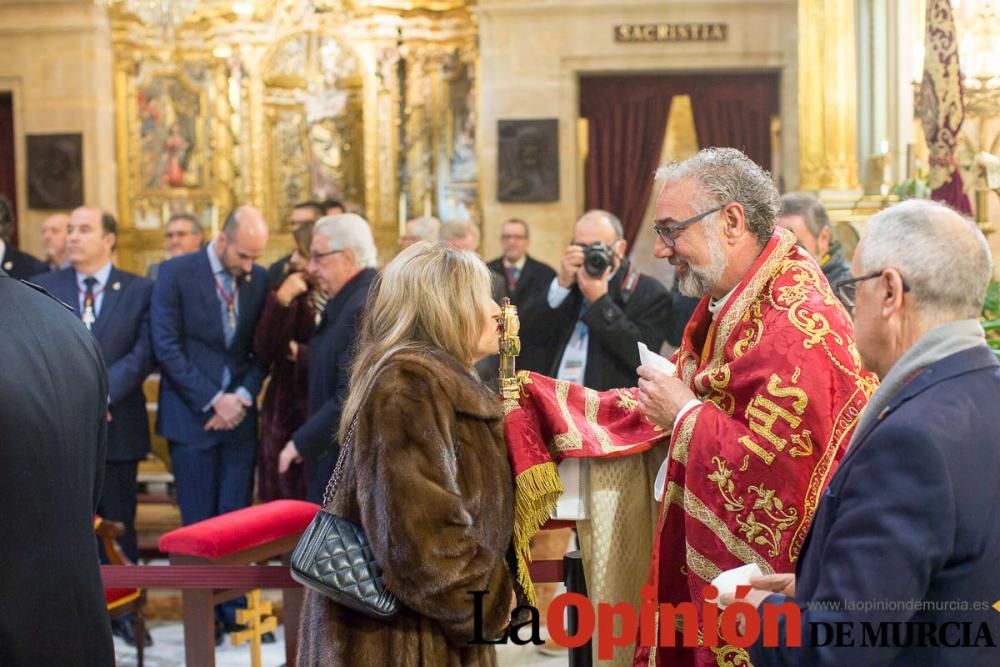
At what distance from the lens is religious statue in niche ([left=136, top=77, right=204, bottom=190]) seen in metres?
13.3

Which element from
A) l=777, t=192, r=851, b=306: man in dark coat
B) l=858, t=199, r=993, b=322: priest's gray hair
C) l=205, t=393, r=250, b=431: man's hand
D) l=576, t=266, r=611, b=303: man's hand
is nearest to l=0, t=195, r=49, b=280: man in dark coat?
l=205, t=393, r=250, b=431: man's hand

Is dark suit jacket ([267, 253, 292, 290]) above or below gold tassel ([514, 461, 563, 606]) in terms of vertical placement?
above

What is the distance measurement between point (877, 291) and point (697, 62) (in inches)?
398

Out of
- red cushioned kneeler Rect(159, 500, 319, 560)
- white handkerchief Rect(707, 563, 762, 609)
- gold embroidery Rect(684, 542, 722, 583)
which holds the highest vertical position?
white handkerchief Rect(707, 563, 762, 609)

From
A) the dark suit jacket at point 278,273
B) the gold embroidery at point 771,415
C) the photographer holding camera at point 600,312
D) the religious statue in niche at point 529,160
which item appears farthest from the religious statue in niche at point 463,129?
the gold embroidery at point 771,415

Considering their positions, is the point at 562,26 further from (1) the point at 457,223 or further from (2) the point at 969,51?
(2) the point at 969,51

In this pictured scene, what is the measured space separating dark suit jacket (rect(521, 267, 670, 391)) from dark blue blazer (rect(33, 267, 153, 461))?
1.74 metres

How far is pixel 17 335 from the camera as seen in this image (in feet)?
7.55

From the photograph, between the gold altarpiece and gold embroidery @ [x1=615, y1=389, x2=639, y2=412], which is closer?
gold embroidery @ [x1=615, y1=389, x2=639, y2=412]

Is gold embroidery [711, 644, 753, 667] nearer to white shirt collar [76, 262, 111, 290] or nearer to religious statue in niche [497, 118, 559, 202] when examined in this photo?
white shirt collar [76, 262, 111, 290]

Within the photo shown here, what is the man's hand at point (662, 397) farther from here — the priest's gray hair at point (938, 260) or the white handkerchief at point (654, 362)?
the priest's gray hair at point (938, 260)

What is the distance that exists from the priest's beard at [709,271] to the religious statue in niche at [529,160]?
8821mm

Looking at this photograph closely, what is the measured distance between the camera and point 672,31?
1177cm

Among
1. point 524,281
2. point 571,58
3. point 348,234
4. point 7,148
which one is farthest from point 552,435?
point 7,148
